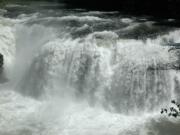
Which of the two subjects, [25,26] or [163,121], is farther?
[25,26]

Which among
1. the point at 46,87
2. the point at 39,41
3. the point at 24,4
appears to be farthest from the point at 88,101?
the point at 24,4

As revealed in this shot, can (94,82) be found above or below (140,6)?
below

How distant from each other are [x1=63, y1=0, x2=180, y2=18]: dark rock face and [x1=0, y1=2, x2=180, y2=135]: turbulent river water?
2.99m

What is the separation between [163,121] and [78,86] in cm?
309

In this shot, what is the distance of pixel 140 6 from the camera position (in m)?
17.5

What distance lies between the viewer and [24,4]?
1991 cm

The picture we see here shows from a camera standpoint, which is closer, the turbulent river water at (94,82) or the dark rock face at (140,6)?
the turbulent river water at (94,82)

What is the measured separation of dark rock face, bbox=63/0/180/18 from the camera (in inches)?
623

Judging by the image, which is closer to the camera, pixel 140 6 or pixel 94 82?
pixel 94 82

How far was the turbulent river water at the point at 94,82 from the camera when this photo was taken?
976 cm

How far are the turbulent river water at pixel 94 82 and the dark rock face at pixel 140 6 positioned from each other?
9.81 ft

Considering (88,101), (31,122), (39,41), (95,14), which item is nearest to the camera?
(31,122)

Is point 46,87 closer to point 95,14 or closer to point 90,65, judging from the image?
point 90,65

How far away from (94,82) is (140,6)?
768 cm
